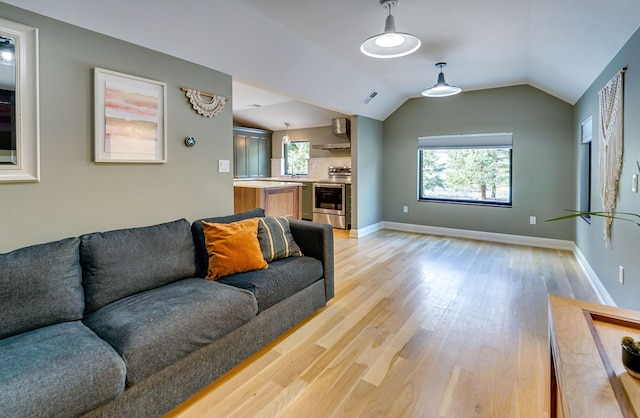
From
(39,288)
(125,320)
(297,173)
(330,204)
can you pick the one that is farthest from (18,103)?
(297,173)

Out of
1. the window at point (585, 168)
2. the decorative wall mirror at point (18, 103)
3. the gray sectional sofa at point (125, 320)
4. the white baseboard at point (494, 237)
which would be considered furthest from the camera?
the window at point (585, 168)

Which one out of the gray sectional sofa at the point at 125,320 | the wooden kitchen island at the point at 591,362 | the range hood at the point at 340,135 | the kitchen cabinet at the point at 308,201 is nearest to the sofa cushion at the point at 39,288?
the gray sectional sofa at the point at 125,320

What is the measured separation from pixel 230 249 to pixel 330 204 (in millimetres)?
4226

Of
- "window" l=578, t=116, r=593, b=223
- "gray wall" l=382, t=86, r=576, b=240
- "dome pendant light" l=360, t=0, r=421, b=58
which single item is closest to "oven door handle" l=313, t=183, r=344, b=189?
"gray wall" l=382, t=86, r=576, b=240

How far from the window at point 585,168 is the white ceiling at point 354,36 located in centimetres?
49

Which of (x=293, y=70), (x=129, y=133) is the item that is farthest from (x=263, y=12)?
(x=129, y=133)

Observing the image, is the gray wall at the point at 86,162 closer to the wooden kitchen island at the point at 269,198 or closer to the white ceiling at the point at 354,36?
the white ceiling at the point at 354,36

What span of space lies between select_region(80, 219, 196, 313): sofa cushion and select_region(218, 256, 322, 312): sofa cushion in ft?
1.10

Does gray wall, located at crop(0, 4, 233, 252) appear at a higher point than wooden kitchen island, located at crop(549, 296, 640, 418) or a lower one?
higher

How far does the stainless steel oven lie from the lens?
629cm

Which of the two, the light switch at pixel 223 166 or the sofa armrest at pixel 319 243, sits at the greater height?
the light switch at pixel 223 166

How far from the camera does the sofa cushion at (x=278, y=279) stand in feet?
7.01

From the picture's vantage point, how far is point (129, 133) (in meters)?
2.41

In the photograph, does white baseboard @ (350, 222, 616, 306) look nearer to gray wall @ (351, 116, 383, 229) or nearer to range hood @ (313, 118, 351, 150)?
gray wall @ (351, 116, 383, 229)
